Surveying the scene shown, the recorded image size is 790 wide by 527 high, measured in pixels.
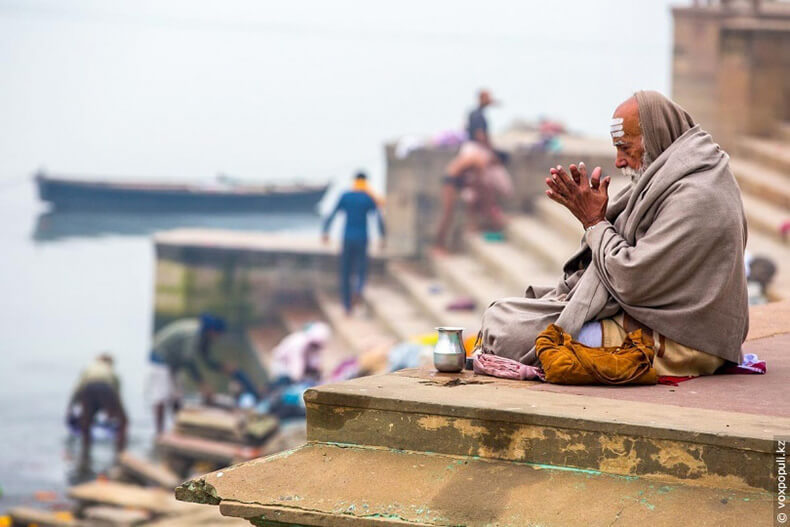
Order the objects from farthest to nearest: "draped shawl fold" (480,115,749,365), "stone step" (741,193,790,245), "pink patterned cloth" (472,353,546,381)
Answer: "stone step" (741,193,790,245) → "pink patterned cloth" (472,353,546,381) → "draped shawl fold" (480,115,749,365)

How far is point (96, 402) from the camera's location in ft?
50.1

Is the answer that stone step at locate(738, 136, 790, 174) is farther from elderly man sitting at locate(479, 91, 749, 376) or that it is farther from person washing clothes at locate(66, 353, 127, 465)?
elderly man sitting at locate(479, 91, 749, 376)

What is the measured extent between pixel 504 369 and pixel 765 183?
28.2 ft

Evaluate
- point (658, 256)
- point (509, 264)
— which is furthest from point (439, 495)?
point (509, 264)

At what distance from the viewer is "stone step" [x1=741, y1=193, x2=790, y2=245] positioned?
11914 mm

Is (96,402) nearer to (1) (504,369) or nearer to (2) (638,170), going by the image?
(1) (504,369)

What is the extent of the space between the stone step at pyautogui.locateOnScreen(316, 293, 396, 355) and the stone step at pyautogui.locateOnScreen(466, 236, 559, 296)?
1.39m

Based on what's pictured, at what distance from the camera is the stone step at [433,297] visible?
13.8 metres

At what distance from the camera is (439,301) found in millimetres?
14992

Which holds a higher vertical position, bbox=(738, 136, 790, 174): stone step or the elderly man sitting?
bbox=(738, 136, 790, 174): stone step

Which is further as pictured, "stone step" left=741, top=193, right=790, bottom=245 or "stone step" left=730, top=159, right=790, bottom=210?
"stone step" left=730, top=159, right=790, bottom=210

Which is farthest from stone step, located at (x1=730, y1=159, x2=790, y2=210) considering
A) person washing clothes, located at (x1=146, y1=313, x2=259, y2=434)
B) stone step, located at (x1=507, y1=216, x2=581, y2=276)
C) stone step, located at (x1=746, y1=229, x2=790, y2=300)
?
person washing clothes, located at (x1=146, y1=313, x2=259, y2=434)

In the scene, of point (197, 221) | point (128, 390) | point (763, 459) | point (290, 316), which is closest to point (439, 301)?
point (290, 316)

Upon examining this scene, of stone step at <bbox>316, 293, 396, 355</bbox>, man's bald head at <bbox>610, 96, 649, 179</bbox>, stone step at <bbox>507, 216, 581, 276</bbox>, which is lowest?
stone step at <bbox>316, 293, 396, 355</bbox>
